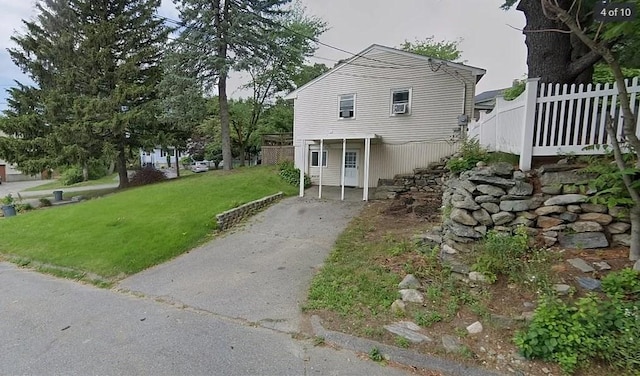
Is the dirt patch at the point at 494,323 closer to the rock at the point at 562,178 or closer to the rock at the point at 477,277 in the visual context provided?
the rock at the point at 477,277

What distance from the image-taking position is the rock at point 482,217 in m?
4.07

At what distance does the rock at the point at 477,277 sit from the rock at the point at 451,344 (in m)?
0.91

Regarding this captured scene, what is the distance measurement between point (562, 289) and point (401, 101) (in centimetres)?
1080

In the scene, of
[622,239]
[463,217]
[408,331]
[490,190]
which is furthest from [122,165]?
[622,239]

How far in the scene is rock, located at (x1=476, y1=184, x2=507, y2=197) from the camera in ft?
13.4

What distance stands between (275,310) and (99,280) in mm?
3683

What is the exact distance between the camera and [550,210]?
145 inches

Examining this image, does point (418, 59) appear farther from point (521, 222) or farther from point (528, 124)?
point (521, 222)

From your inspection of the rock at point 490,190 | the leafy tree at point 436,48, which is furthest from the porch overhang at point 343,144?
the leafy tree at point 436,48

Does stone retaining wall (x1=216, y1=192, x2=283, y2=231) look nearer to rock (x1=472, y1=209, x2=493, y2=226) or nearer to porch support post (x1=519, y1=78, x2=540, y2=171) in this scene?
rock (x1=472, y1=209, x2=493, y2=226)

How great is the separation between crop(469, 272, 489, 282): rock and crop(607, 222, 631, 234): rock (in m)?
1.51

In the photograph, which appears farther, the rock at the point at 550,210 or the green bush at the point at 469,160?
the green bush at the point at 469,160

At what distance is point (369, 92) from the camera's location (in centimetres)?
1305

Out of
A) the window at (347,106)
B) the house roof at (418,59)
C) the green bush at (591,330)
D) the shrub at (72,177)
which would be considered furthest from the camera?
the shrub at (72,177)
